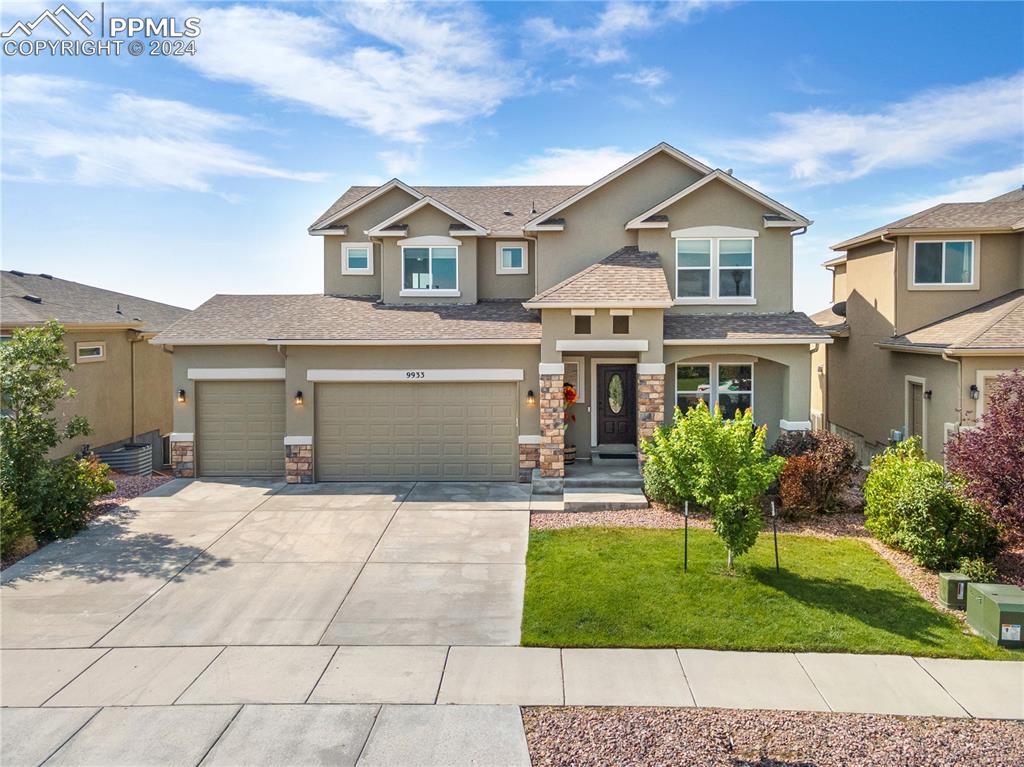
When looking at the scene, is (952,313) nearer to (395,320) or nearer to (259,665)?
(395,320)

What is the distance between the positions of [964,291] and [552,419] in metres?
10.8

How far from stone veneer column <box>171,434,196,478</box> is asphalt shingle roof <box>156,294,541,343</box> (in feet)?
7.71

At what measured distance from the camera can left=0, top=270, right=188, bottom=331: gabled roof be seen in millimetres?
16281

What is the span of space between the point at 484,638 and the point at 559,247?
11166 mm

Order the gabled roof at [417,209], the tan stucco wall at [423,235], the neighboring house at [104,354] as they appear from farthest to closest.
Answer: the tan stucco wall at [423,235]
the gabled roof at [417,209]
the neighboring house at [104,354]

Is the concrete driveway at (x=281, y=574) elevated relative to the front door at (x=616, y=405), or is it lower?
lower

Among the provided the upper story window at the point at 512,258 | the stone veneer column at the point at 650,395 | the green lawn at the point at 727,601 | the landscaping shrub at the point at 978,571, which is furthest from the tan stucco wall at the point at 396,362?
the landscaping shrub at the point at 978,571

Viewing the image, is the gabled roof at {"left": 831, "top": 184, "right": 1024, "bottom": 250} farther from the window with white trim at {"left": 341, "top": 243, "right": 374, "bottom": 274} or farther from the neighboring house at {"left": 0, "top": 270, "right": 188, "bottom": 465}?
the neighboring house at {"left": 0, "top": 270, "right": 188, "bottom": 465}

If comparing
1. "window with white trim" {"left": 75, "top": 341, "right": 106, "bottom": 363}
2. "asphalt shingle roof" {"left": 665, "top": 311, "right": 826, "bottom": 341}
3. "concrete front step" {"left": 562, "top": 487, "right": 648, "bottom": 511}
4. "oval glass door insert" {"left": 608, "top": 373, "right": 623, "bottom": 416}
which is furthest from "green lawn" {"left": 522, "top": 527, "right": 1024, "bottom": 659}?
"window with white trim" {"left": 75, "top": 341, "right": 106, "bottom": 363}

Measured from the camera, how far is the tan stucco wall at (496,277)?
1828 centimetres

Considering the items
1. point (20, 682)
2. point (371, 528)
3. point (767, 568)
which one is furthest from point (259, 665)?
point (767, 568)

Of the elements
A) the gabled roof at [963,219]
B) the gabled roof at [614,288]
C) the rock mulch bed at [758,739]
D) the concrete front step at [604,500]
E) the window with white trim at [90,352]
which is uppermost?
the gabled roof at [963,219]

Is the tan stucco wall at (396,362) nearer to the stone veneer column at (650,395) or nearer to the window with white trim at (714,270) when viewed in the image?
the stone veneer column at (650,395)

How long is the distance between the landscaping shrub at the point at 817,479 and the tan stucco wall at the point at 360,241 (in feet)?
39.0
